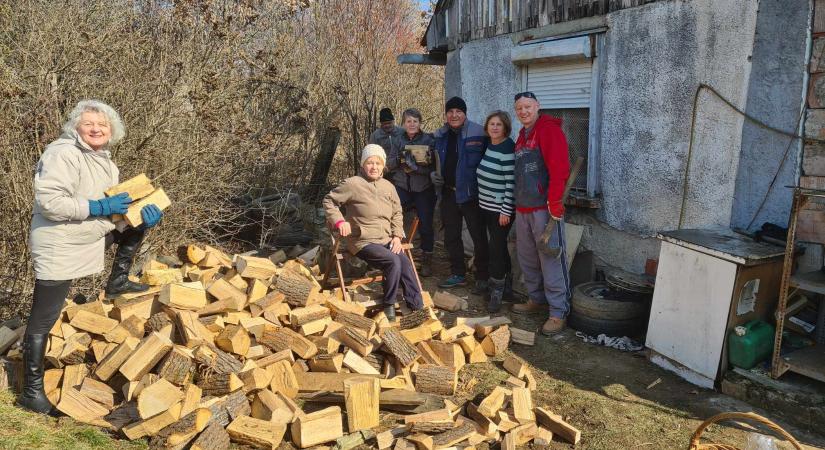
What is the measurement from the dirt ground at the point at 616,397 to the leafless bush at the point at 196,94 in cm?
333

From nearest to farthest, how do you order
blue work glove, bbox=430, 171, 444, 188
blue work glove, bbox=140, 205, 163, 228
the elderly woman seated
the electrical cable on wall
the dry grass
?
1. the dry grass
2. blue work glove, bbox=140, 205, 163, 228
3. the electrical cable on wall
4. the elderly woman seated
5. blue work glove, bbox=430, 171, 444, 188

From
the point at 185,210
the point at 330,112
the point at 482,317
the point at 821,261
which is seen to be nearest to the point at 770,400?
the point at 821,261

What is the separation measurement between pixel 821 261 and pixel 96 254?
4.72 meters

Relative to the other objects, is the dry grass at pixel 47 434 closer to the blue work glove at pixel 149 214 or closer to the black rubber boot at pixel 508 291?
the blue work glove at pixel 149 214

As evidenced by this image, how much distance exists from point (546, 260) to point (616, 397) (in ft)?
4.68

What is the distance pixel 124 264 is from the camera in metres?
4.36

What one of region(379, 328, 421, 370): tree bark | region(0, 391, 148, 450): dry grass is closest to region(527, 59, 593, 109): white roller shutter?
region(379, 328, 421, 370): tree bark

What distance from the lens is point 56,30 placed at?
504 centimetres

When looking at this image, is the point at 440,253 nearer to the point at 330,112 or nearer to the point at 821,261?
the point at 330,112

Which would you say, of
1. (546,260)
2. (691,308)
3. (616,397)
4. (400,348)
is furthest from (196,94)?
(691,308)

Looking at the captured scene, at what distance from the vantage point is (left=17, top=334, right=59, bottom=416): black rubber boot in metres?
3.46

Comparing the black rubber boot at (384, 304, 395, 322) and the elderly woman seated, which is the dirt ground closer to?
the black rubber boot at (384, 304, 395, 322)

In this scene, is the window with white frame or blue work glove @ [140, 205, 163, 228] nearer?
blue work glove @ [140, 205, 163, 228]

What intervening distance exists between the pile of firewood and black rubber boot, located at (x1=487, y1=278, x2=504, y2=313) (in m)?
0.67
